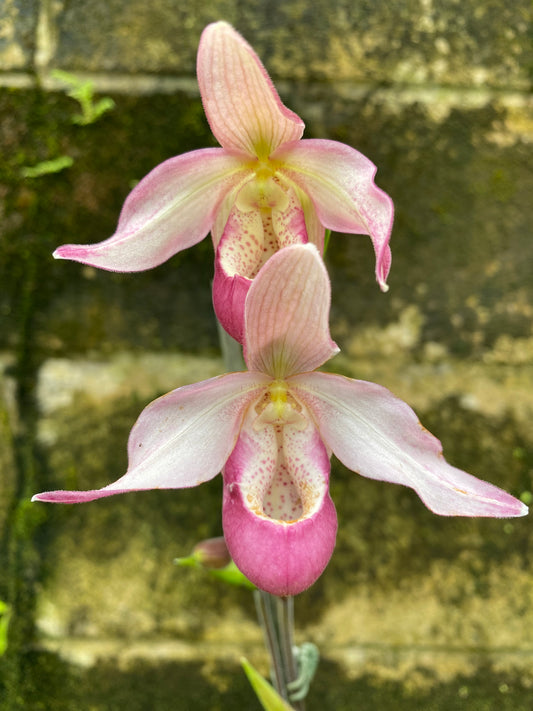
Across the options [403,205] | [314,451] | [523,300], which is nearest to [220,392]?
[314,451]

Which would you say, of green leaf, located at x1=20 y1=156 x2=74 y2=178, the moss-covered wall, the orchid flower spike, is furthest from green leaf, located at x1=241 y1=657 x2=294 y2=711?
green leaf, located at x1=20 y1=156 x2=74 y2=178

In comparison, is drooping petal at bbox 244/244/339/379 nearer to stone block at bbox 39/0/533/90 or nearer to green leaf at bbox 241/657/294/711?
green leaf at bbox 241/657/294/711

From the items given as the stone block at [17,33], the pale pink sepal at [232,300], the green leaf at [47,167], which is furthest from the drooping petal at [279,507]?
the stone block at [17,33]

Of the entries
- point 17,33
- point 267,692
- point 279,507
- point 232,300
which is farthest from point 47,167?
point 267,692

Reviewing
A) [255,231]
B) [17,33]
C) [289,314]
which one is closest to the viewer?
[289,314]

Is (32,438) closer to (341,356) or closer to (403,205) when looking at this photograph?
(341,356)

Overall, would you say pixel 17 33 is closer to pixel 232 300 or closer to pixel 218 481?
pixel 232 300
